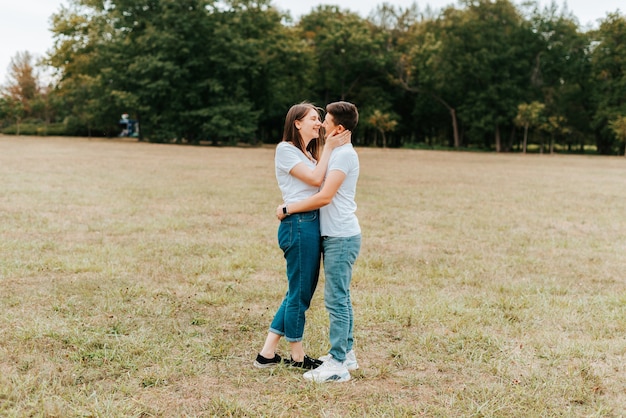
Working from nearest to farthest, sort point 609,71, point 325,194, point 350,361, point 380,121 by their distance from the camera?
point 325,194 → point 350,361 → point 609,71 → point 380,121

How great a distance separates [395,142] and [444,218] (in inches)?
1981

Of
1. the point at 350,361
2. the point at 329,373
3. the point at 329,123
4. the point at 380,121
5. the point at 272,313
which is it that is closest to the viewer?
the point at 329,123

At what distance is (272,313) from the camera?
4867mm

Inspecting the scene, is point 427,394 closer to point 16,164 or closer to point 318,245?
point 318,245

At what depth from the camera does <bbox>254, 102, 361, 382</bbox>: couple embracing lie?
333cm

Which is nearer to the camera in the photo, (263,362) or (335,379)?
(335,379)

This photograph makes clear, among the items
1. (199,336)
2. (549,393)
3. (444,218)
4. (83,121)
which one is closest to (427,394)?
(549,393)

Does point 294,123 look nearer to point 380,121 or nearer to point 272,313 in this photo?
point 272,313

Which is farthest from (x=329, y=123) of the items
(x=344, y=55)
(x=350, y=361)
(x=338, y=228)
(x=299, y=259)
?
(x=344, y=55)

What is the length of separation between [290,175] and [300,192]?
0.13m

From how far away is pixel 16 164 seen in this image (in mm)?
18812

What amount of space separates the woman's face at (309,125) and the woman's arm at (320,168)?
6.7 inches

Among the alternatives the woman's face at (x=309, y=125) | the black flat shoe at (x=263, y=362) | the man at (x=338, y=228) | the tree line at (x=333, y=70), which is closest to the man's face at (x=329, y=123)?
the man at (x=338, y=228)

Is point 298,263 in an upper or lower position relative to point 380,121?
lower
